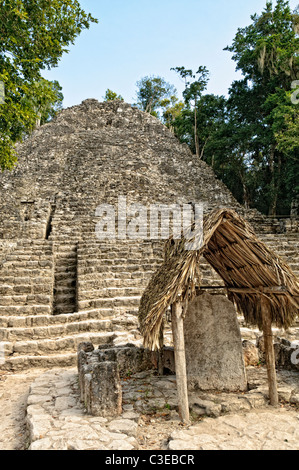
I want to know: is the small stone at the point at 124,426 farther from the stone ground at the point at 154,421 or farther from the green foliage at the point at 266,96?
the green foliage at the point at 266,96

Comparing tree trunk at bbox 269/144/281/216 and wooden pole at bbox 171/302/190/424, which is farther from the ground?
tree trunk at bbox 269/144/281/216

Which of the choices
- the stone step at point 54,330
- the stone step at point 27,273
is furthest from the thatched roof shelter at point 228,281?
the stone step at point 27,273

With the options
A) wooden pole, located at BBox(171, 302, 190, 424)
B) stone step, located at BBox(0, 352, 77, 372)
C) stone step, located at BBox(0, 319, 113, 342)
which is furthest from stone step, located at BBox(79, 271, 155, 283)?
wooden pole, located at BBox(171, 302, 190, 424)

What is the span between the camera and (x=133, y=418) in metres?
3.16

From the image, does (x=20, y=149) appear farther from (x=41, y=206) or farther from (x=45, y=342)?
(x=45, y=342)

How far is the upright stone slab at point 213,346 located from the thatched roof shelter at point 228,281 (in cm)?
35

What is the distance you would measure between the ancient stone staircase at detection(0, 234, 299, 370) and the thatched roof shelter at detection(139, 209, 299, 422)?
236 cm

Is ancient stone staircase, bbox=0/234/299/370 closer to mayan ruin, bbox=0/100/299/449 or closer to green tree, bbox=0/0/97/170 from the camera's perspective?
mayan ruin, bbox=0/100/299/449

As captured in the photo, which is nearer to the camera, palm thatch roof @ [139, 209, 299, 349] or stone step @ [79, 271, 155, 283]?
palm thatch roof @ [139, 209, 299, 349]

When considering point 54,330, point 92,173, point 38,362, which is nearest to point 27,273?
point 54,330

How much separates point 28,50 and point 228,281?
6.11 metres

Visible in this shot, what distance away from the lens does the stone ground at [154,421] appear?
264 cm

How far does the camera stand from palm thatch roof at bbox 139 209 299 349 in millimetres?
3039

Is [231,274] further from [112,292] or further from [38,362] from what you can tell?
[112,292]
